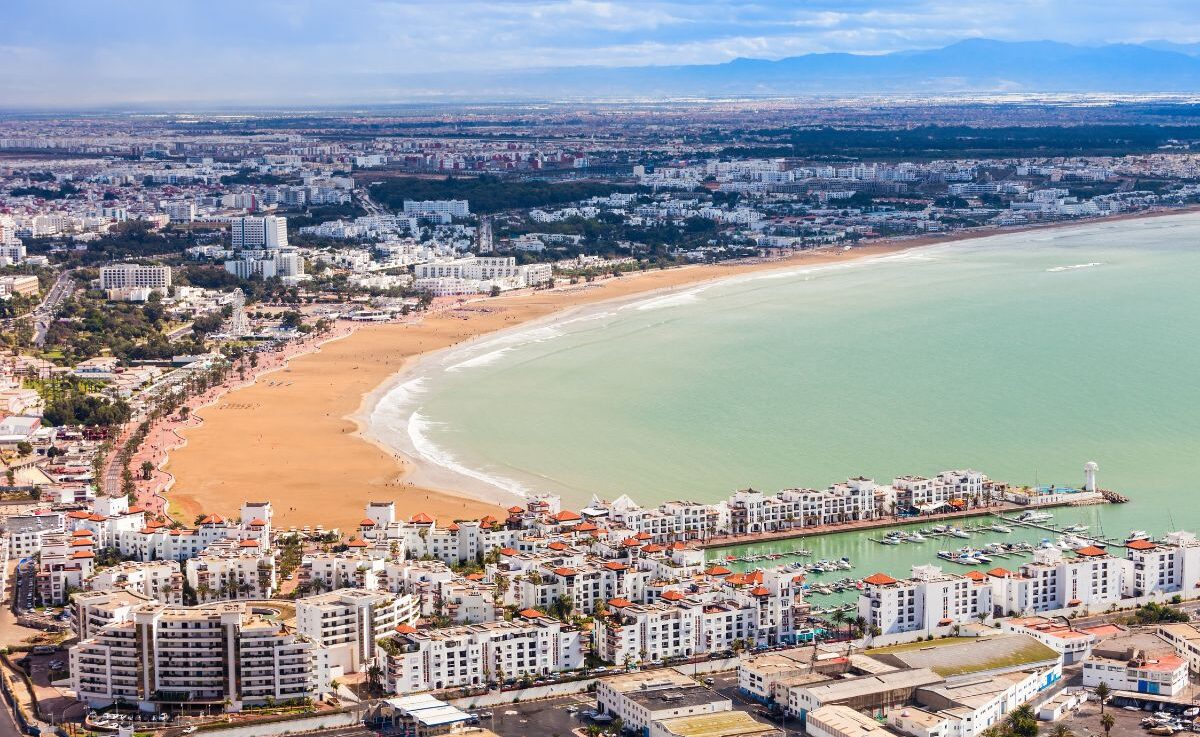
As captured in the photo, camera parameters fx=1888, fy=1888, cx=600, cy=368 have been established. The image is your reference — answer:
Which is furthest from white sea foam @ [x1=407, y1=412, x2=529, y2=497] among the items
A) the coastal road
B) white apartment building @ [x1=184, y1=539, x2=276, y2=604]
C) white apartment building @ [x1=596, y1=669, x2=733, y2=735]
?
the coastal road

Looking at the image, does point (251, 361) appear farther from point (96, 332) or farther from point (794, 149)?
point (794, 149)

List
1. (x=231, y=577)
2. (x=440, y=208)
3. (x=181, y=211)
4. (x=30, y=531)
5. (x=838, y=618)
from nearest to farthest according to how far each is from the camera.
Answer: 1. (x=838, y=618)
2. (x=231, y=577)
3. (x=30, y=531)
4. (x=181, y=211)
5. (x=440, y=208)

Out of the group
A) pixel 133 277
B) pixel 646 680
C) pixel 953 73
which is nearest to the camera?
pixel 646 680

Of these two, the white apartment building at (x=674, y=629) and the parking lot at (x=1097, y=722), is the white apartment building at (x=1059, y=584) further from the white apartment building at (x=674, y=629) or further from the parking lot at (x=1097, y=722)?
the parking lot at (x=1097, y=722)

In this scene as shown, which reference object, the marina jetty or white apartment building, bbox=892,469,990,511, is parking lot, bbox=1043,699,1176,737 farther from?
white apartment building, bbox=892,469,990,511

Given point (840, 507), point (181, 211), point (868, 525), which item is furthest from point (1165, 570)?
point (181, 211)

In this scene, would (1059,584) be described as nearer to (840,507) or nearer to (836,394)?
(840,507)

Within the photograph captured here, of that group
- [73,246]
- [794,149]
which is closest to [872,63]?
[794,149]
